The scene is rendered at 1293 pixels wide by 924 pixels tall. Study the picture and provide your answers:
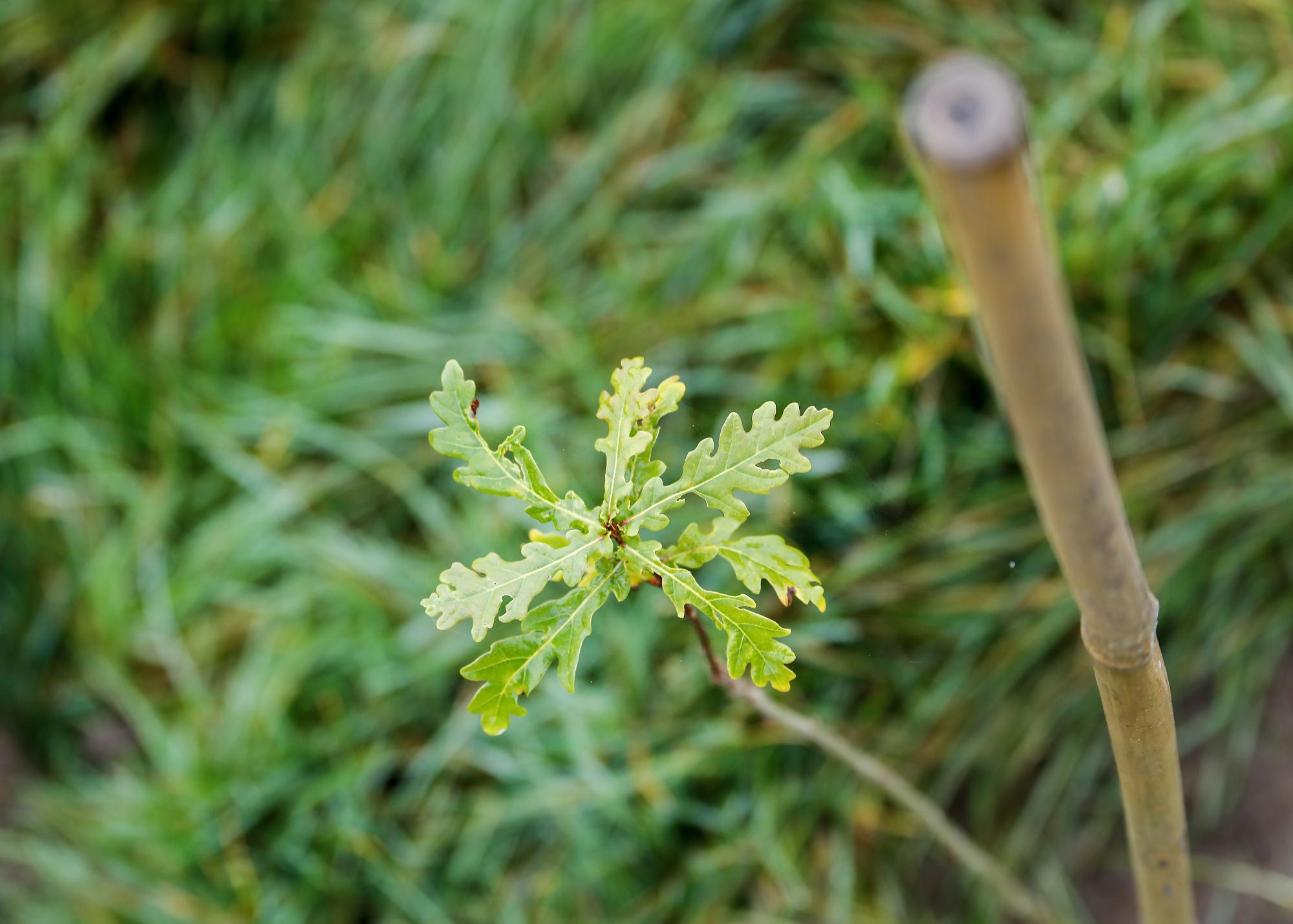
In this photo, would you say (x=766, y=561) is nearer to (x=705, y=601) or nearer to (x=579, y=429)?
(x=705, y=601)

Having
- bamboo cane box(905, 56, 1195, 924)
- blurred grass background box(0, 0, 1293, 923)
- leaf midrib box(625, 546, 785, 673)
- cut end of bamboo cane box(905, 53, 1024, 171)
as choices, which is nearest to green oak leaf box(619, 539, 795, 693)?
leaf midrib box(625, 546, 785, 673)

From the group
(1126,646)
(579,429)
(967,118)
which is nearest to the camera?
(967,118)

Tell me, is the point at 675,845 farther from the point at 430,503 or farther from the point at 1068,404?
the point at 1068,404

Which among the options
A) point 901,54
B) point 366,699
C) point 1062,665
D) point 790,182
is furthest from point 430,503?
point 901,54

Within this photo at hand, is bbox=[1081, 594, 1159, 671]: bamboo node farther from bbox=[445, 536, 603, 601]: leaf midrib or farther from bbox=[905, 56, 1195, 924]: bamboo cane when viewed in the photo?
bbox=[445, 536, 603, 601]: leaf midrib

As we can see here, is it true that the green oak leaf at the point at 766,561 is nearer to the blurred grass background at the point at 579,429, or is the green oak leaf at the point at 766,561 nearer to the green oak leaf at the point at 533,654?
the green oak leaf at the point at 533,654

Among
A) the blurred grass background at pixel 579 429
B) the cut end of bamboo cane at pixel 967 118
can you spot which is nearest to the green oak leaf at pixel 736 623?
the cut end of bamboo cane at pixel 967 118

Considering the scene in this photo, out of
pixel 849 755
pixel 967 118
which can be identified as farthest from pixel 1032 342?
pixel 849 755
